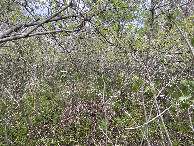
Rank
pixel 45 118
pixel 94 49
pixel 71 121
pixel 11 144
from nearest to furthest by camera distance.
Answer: pixel 11 144, pixel 71 121, pixel 45 118, pixel 94 49

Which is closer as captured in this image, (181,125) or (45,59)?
(181,125)

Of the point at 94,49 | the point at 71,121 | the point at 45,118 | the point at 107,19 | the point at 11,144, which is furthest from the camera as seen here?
the point at 94,49

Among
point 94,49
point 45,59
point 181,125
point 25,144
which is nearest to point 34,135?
point 25,144

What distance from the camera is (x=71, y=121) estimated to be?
13.7 ft

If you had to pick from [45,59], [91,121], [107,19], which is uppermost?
[107,19]

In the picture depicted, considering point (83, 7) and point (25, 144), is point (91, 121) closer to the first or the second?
point (25, 144)

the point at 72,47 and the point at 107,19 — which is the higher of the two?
the point at 107,19

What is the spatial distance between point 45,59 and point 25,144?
122 inches

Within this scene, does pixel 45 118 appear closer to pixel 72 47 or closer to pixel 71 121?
pixel 71 121

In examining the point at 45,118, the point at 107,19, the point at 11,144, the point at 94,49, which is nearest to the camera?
the point at 107,19

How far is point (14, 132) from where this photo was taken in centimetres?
431

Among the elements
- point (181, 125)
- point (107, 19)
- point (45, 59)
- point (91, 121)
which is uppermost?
point (107, 19)

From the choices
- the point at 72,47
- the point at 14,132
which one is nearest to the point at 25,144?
the point at 14,132

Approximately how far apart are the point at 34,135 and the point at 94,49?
3.59 m
